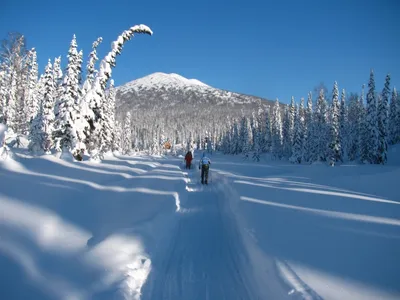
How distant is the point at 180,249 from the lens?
20.2ft

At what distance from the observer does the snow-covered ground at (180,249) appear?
4.02m

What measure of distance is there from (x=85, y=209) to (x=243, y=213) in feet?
15.6

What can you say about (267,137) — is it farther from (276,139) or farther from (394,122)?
(394,122)

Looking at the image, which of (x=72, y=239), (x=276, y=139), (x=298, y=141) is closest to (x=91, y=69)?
(x=72, y=239)

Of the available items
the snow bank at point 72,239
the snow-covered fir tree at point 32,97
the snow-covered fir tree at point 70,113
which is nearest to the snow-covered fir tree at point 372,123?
the snow-covered fir tree at point 70,113

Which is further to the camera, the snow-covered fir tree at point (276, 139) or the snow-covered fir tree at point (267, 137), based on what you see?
the snow-covered fir tree at point (267, 137)

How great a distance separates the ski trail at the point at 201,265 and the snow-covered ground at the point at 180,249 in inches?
0.8

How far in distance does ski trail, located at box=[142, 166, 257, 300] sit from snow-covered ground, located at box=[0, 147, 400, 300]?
0.02m

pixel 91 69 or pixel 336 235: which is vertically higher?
pixel 91 69

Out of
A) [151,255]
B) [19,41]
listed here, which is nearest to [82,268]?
[151,255]

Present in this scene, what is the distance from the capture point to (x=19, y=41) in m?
27.6

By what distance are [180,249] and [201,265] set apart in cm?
86

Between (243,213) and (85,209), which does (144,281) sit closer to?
(85,209)

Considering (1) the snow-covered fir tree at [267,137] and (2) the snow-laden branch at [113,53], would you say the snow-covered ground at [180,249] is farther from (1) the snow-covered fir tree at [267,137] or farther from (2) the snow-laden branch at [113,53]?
(1) the snow-covered fir tree at [267,137]
